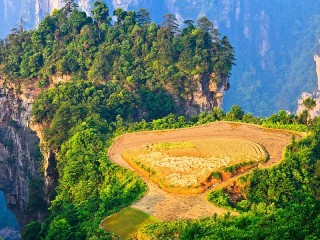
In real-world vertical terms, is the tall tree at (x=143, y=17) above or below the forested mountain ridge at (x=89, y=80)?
above

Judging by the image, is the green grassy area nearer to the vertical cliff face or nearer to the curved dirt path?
the curved dirt path

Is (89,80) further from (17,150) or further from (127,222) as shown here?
(127,222)

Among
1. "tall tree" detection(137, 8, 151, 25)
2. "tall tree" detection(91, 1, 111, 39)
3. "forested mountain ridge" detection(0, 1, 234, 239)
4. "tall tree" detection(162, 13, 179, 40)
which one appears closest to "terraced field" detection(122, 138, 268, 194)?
"forested mountain ridge" detection(0, 1, 234, 239)

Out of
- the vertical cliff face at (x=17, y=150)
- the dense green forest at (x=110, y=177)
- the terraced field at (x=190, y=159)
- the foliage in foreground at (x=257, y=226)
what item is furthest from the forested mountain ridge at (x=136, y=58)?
the foliage in foreground at (x=257, y=226)

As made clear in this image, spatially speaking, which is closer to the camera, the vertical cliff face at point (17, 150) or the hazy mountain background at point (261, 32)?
the vertical cliff face at point (17, 150)

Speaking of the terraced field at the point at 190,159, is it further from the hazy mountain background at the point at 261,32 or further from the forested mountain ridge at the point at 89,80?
the hazy mountain background at the point at 261,32

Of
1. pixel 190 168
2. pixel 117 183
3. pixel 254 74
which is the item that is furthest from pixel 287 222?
pixel 254 74

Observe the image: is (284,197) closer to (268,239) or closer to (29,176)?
(268,239)

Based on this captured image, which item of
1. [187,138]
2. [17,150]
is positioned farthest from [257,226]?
[17,150]
